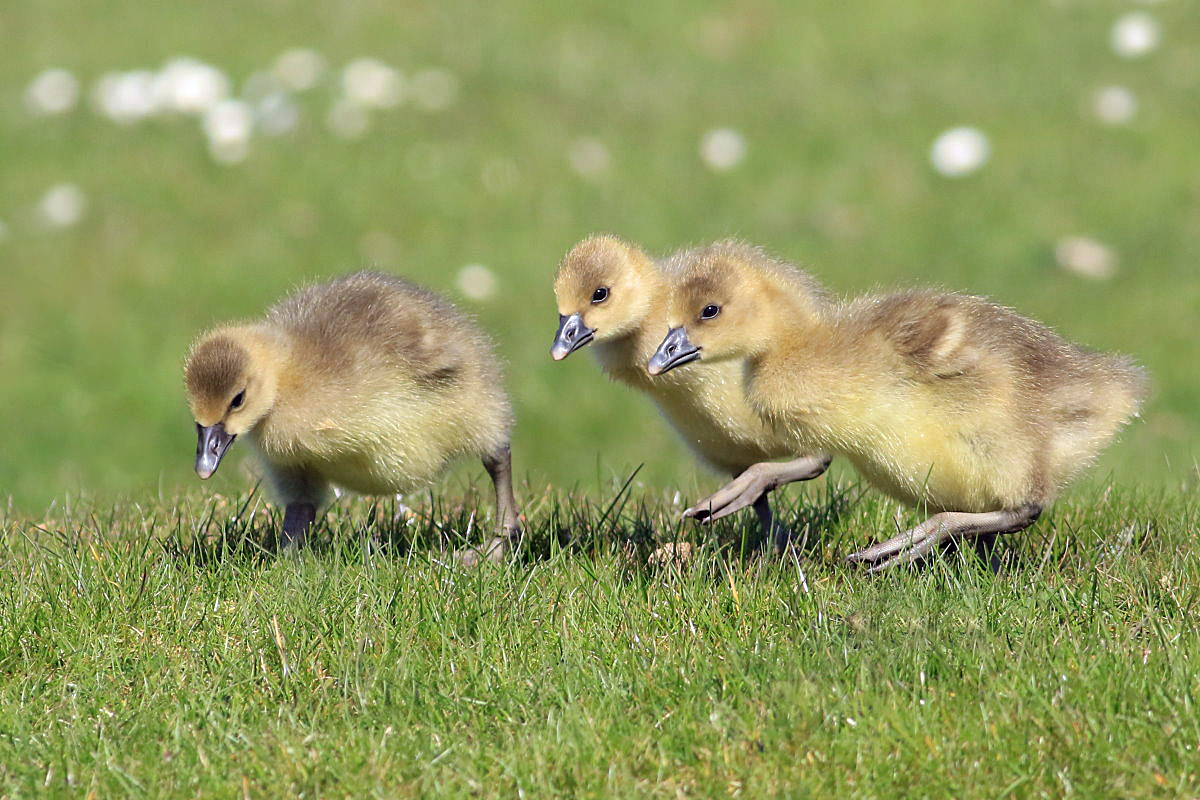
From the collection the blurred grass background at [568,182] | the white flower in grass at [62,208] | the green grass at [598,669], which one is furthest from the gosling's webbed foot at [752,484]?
the white flower in grass at [62,208]

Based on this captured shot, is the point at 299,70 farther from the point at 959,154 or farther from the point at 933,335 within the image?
the point at 933,335

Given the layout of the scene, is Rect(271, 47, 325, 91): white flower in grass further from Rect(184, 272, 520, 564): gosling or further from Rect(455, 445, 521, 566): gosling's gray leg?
Rect(455, 445, 521, 566): gosling's gray leg

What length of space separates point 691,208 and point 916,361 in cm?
782

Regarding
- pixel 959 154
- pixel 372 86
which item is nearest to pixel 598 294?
pixel 959 154

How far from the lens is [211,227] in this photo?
12836mm

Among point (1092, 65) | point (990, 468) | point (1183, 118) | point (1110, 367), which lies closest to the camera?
point (990, 468)

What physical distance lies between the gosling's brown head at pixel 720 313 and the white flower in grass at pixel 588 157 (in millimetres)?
7949

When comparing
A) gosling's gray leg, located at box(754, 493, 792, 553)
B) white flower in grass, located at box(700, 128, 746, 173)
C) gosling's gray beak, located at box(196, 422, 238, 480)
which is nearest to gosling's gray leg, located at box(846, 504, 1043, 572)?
gosling's gray leg, located at box(754, 493, 792, 553)

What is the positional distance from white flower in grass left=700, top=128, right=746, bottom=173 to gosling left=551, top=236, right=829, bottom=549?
7.55 m

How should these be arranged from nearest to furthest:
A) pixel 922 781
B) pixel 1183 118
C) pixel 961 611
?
pixel 922 781 → pixel 961 611 → pixel 1183 118

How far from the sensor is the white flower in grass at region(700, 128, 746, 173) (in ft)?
44.5

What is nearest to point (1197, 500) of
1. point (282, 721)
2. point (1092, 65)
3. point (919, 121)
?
point (282, 721)

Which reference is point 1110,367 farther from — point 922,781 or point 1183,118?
point 1183,118

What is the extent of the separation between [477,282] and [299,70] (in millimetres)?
3713
